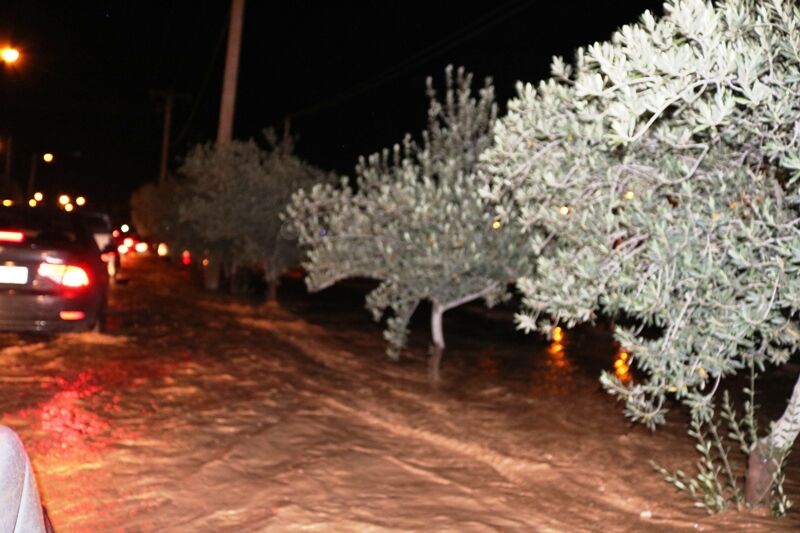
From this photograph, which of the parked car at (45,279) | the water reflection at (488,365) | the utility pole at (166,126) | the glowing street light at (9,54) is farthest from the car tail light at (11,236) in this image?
the utility pole at (166,126)

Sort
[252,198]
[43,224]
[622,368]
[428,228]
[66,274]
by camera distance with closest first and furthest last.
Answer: [66,274] < [428,228] < [43,224] < [622,368] < [252,198]

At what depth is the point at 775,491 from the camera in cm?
671

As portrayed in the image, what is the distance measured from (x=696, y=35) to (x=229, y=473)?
4.39 meters

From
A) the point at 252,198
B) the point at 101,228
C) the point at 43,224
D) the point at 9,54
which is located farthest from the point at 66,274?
the point at 9,54

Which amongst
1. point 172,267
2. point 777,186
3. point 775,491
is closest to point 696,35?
point 777,186

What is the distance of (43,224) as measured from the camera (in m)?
10.9

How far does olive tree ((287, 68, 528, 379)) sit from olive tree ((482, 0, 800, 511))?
365 centimetres

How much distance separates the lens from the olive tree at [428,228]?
1036 centimetres

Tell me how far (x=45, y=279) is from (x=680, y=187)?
7140 millimetres

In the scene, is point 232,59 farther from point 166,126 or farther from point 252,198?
point 166,126

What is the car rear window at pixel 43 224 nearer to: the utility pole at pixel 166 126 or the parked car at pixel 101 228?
the parked car at pixel 101 228

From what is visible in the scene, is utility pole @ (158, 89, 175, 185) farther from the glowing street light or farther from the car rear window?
the car rear window

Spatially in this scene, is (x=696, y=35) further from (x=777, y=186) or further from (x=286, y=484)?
(x=286, y=484)

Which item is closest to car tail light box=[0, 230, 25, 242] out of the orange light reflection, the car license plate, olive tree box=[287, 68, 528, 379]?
the car license plate
